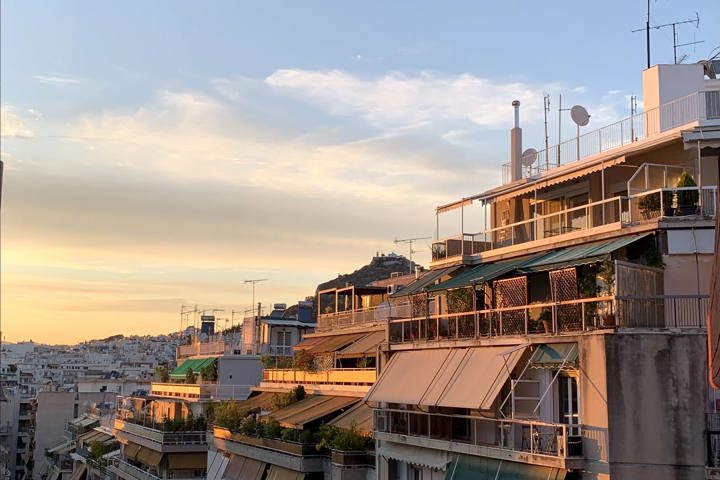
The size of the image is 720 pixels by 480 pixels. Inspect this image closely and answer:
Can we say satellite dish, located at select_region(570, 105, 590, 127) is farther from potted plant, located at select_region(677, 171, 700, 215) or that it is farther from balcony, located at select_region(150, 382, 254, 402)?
balcony, located at select_region(150, 382, 254, 402)

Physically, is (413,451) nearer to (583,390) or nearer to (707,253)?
(583,390)

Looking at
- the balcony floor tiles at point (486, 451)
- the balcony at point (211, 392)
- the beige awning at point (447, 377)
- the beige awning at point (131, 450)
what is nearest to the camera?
the balcony floor tiles at point (486, 451)

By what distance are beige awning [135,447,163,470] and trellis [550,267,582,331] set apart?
32.7 meters

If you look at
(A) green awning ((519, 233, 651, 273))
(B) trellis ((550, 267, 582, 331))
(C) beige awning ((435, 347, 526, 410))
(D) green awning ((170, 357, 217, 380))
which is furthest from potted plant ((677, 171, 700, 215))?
(D) green awning ((170, 357, 217, 380))

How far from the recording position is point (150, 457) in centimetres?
5116

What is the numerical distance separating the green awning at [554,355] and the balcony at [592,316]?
353 mm

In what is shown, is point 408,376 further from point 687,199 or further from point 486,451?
point 687,199

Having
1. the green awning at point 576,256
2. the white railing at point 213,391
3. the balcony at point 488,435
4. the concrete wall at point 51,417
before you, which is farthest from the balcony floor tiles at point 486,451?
the concrete wall at point 51,417

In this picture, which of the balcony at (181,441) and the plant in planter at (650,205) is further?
the balcony at (181,441)

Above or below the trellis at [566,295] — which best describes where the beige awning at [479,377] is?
below

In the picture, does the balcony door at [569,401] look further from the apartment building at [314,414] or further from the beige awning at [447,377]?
the apartment building at [314,414]

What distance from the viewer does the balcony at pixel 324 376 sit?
34469 mm

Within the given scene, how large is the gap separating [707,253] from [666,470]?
17.3ft

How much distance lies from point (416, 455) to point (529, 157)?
11549 millimetres
